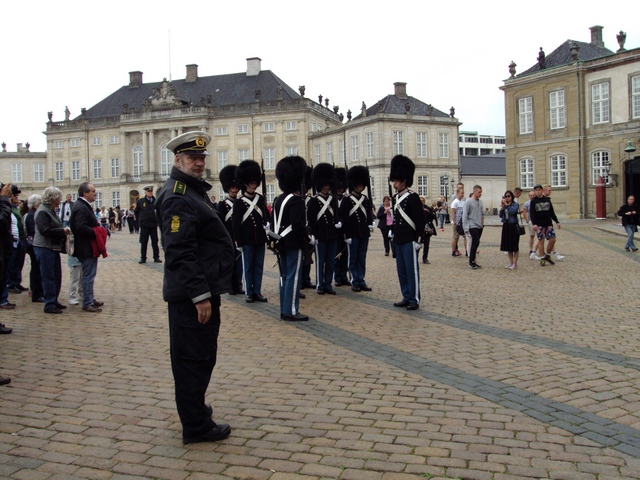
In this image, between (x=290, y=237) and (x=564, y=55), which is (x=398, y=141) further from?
(x=290, y=237)

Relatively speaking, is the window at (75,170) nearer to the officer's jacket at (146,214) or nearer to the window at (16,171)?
the window at (16,171)

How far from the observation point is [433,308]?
30.5ft

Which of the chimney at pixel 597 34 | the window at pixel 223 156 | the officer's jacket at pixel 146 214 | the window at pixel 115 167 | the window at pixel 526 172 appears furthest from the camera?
the window at pixel 115 167

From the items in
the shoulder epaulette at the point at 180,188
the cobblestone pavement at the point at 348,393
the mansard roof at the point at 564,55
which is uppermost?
the mansard roof at the point at 564,55

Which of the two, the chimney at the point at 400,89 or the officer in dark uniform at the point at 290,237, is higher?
the chimney at the point at 400,89

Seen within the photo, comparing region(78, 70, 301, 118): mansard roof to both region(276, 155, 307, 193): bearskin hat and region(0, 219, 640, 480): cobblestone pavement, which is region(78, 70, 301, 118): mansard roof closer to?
region(276, 155, 307, 193): bearskin hat

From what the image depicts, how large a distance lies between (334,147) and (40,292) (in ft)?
174

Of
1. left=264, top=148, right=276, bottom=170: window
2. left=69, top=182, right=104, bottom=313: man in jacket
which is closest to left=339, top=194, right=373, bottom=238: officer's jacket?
left=69, top=182, right=104, bottom=313: man in jacket

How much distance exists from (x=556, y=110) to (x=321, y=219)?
31.8m

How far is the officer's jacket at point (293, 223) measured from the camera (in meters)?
8.85

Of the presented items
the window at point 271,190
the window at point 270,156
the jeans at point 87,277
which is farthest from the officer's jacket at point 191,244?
the window at point 270,156

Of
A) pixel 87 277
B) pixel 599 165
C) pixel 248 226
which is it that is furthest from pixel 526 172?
pixel 87 277

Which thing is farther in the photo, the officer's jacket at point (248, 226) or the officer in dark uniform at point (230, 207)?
the officer in dark uniform at point (230, 207)

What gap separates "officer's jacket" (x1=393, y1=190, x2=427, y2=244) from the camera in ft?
31.2
